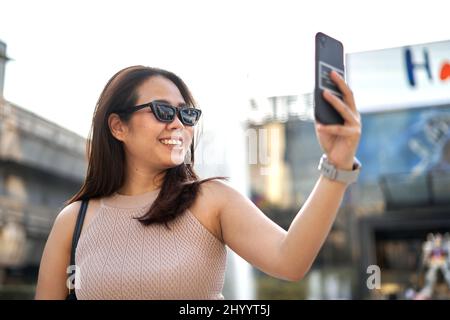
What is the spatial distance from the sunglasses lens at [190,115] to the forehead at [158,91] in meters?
0.03

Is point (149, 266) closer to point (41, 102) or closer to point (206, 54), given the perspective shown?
point (206, 54)

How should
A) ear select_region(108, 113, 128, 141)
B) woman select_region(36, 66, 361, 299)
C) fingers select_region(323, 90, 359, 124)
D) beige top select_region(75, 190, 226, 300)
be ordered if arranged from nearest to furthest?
fingers select_region(323, 90, 359, 124) → woman select_region(36, 66, 361, 299) → beige top select_region(75, 190, 226, 300) → ear select_region(108, 113, 128, 141)

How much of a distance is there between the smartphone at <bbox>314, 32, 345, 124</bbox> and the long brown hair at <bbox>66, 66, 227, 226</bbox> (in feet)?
1.57

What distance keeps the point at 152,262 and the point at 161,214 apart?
0.12 meters

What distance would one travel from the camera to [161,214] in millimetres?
1485

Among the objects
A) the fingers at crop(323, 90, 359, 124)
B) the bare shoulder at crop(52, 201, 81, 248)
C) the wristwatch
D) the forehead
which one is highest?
the forehead

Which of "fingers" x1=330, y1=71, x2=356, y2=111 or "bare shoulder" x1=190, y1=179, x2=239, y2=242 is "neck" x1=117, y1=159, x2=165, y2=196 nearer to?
"bare shoulder" x1=190, y1=179, x2=239, y2=242

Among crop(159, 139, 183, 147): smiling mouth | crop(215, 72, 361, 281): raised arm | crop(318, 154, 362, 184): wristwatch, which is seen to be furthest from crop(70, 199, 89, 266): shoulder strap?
crop(318, 154, 362, 184): wristwatch

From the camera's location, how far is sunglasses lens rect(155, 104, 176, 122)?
1.56 meters

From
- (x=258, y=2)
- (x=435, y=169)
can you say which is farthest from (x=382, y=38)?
(x=435, y=169)

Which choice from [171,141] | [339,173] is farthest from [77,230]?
[339,173]

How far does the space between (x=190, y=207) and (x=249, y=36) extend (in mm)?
4269

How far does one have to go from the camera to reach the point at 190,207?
150 centimetres

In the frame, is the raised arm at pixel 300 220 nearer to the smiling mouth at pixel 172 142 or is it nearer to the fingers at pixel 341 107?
the fingers at pixel 341 107
